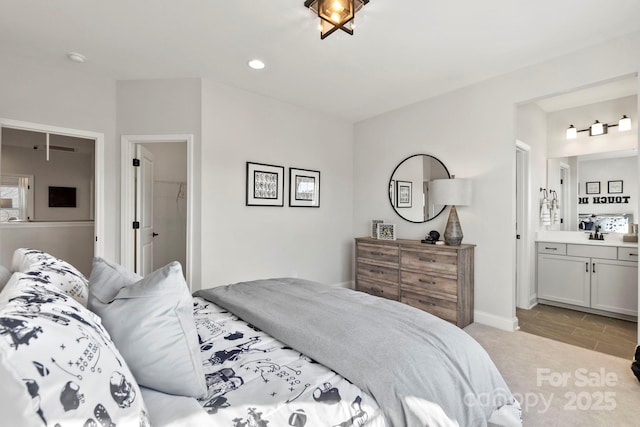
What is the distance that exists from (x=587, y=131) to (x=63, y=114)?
19.0 ft

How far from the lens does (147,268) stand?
12.5 feet

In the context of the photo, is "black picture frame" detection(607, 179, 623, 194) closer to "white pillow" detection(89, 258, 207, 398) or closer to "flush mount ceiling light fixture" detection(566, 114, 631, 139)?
"flush mount ceiling light fixture" detection(566, 114, 631, 139)

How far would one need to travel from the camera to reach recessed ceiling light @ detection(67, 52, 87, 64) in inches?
108

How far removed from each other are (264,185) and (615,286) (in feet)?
13.1

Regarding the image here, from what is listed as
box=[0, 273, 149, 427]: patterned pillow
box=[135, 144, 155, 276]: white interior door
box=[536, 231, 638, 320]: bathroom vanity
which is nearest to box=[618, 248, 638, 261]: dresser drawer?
box=[536, 231, 638, 320]: bathroom vanity

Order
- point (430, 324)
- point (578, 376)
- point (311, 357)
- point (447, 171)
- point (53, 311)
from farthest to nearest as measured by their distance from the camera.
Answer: point (447, 171), point (578, 376), point (430, 324), point (311, 357), point (53, 311)

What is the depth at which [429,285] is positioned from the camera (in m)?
3.30

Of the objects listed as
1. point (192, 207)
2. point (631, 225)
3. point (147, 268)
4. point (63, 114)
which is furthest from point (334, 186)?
point (631, 225)

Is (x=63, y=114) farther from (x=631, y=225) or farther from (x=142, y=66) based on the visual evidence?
(x=631, y=225)

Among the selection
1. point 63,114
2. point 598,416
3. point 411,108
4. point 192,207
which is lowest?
point 598,416

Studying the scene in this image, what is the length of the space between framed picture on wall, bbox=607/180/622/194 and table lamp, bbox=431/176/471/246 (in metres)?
1.81

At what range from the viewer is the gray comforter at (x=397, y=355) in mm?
1084

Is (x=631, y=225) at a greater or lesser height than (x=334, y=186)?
lesser

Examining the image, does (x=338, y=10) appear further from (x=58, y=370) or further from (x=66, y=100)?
(x=66, y=100)
